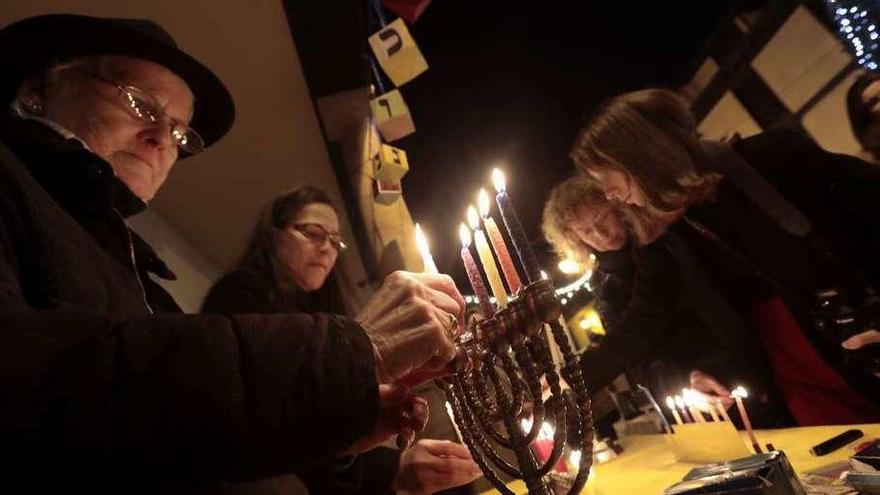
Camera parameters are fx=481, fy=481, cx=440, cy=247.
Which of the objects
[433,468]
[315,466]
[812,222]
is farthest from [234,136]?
[812,222]

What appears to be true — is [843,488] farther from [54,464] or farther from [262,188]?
[262,188]

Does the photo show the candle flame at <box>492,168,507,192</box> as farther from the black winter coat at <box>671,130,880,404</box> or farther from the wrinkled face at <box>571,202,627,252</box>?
the wrinkled face at <box>571,202,627,252</box>

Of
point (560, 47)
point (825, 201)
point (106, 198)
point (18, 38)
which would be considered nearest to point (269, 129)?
point (18, 38)

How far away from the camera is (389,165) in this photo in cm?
372

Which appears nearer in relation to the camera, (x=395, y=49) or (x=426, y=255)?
(x=426, y=255)

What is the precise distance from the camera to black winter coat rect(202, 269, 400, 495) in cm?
194

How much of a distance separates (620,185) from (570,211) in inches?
35.1

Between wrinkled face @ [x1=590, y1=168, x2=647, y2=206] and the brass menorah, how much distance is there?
1.71 metres

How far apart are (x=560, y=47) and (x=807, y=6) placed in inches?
154

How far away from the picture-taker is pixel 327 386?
27.1 inches

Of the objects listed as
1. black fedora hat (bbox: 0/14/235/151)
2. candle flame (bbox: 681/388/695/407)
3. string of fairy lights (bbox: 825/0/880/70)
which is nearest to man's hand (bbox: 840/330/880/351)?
candle flame (bbox: 681/388/695/407)

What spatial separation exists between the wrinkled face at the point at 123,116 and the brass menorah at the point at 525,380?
4.19 feet

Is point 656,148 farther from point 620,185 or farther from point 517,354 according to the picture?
point 517,354

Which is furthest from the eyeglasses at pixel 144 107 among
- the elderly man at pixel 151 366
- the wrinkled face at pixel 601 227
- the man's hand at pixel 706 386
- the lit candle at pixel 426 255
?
the man's hand at pixel 706 386
